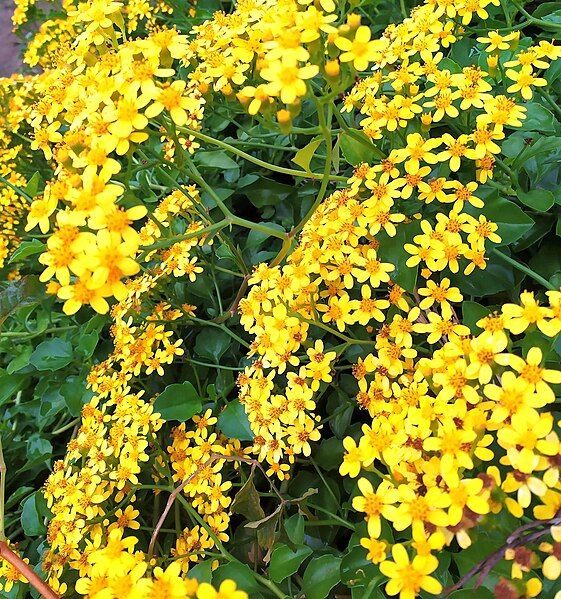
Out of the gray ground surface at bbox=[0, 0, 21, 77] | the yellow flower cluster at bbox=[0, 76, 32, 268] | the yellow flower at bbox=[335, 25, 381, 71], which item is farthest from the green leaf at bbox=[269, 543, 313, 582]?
the gray ground surface at bbox=[0, 0, 21, 77]

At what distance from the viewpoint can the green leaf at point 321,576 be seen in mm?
716

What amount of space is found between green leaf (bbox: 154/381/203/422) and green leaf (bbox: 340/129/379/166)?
0.40 m

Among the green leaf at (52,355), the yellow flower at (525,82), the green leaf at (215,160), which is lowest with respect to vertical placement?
the green leaf at (52,355)

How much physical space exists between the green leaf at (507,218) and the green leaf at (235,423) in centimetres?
42

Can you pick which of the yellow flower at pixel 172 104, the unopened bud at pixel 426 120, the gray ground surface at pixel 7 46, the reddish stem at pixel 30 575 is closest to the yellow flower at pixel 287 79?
the yellow flower at pixel 172 104

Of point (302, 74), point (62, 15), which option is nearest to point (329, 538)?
point (302, 74)

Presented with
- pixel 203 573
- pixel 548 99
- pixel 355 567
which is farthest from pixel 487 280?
pixel 203 573

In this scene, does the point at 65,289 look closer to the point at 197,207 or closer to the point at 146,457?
the point at 146,457

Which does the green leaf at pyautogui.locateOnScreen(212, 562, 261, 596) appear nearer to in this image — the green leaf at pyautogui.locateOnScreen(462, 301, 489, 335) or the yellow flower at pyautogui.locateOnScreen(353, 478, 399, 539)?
the yellow flower at pyautogui.locateOnScreen(353, 478, 399, 539)

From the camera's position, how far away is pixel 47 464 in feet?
3.76

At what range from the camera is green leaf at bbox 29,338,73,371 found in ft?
3.62

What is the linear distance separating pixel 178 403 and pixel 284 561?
0.29 meters

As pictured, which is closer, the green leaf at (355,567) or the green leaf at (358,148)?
the green leaf at (355,567)

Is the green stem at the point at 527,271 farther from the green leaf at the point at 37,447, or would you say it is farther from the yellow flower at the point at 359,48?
the green leaf at the point at 37,447
